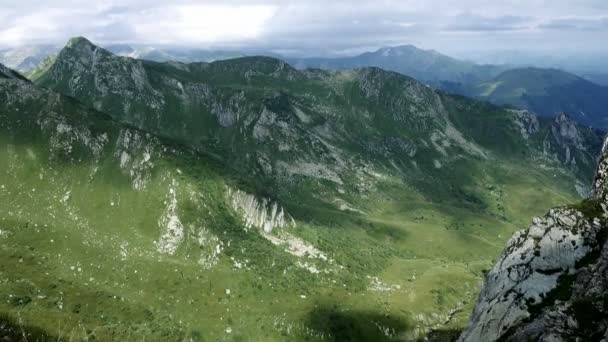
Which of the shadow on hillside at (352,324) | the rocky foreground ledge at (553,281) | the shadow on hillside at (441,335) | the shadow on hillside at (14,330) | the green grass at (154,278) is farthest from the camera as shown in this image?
the shadow on hillside at (441,335)

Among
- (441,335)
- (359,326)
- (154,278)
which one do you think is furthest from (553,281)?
(154,278)

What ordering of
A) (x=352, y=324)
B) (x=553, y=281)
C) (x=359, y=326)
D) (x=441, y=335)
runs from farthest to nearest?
(x=441, y=335), (x=352, y=324), (x=359, y=326), (x=553, y=281)

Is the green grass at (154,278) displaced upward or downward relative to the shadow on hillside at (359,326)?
upward

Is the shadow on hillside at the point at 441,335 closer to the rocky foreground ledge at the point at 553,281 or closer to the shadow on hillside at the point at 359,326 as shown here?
the shadow on hillside at the point at 359,326

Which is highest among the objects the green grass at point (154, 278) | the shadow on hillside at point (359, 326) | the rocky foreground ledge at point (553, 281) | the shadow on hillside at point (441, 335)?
the rocky foreground ledge at point (553, 281)

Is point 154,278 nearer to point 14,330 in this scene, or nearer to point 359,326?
Result: point 14,330

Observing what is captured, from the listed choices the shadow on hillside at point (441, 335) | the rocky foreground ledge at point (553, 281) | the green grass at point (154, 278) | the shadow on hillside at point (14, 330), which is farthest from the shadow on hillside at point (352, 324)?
the shadow on hillside at point (14, 330)

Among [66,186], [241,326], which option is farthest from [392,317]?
[66,186]

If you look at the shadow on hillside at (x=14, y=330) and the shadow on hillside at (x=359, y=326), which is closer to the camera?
the shadow on hillside at (x=14, y=330)
